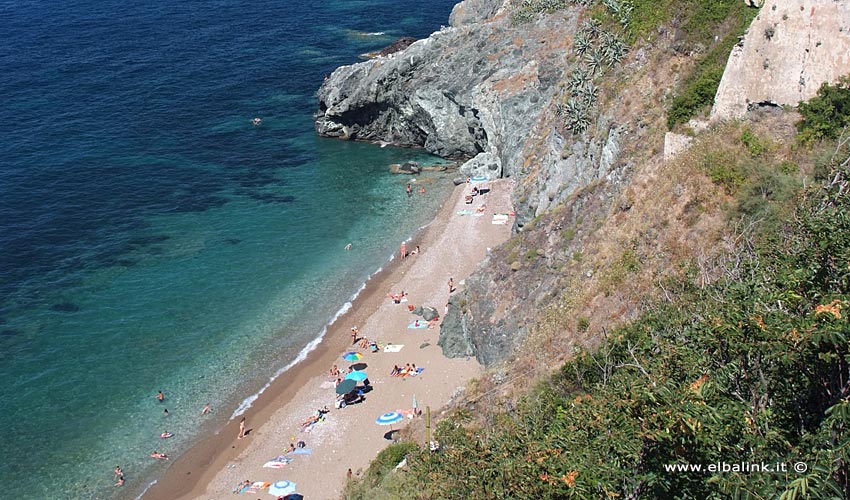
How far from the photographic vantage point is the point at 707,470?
13.4 meters

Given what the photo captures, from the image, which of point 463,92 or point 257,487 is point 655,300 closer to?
point 257,487

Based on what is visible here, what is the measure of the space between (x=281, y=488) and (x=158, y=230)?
29827 mm

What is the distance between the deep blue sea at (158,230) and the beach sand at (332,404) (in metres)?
→ 1.33

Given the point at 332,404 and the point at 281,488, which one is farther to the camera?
the point at 332,404

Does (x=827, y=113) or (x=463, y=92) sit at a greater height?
(x=827, y=113)

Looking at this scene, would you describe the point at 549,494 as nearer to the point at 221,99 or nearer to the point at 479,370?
the point at 479,370

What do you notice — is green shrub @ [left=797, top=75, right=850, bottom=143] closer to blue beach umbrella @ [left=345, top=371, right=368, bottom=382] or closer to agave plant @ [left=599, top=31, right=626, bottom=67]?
agave plant @ [left=599, top=31, right=626, bottom=67]

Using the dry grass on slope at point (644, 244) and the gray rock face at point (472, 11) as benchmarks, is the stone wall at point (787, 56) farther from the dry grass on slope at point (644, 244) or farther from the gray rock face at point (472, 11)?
the gray rock face at point (472, 11)

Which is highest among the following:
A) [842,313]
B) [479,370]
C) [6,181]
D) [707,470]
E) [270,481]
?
[842,313]

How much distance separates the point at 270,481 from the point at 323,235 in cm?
2409

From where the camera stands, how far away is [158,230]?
5622cm

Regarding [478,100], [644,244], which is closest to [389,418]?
[644,244]

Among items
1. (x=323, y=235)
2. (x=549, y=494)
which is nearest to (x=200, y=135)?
(x=323, y=235)

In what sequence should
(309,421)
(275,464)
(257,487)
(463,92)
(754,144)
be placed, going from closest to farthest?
(754,144)
(257,487)
(275,464)
(309,421)
(463,92)
